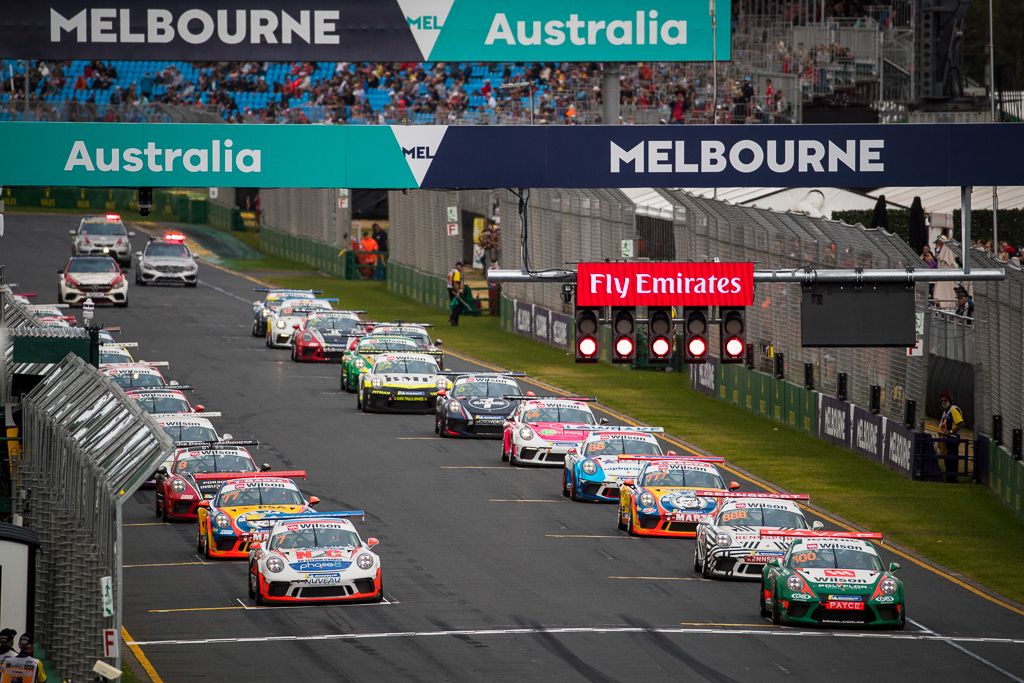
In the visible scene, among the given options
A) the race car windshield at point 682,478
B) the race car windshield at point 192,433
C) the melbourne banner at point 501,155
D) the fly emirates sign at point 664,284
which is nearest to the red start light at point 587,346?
the fly emirates sign at point 664,284

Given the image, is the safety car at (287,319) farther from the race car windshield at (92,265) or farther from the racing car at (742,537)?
the racing car at (742,537)

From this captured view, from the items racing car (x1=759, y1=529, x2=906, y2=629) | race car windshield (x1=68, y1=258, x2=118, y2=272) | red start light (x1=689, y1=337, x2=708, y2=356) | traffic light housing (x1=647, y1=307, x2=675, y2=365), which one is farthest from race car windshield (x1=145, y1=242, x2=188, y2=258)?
traffic light housing (x1=647, y1=307, x2=675, y2=365)

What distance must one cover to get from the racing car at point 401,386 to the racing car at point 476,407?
2409 millimetres

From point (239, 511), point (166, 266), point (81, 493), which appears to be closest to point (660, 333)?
point (81, 493)

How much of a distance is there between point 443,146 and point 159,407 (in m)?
18.5

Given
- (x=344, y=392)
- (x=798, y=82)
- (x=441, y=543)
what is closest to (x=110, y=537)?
(x=441, y=543)

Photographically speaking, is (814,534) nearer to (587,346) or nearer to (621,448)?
(587,346)

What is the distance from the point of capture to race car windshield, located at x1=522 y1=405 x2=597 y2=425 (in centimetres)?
3825

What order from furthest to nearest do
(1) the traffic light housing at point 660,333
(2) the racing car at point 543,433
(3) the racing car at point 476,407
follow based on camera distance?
1. (3) the racing car at point 476,407
2. (2) the racing car at point 543,433
3. (1) the traffic light housing at point 660,333

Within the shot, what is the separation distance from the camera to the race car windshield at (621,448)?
115ft

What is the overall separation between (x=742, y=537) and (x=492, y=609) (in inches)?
164

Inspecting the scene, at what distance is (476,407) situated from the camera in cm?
4134

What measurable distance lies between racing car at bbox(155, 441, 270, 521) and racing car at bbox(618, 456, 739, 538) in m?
6.20

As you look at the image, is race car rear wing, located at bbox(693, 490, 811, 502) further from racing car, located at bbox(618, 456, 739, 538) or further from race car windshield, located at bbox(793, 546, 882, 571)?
race car windshield, located at bbox(793, 546, 882, 571)
